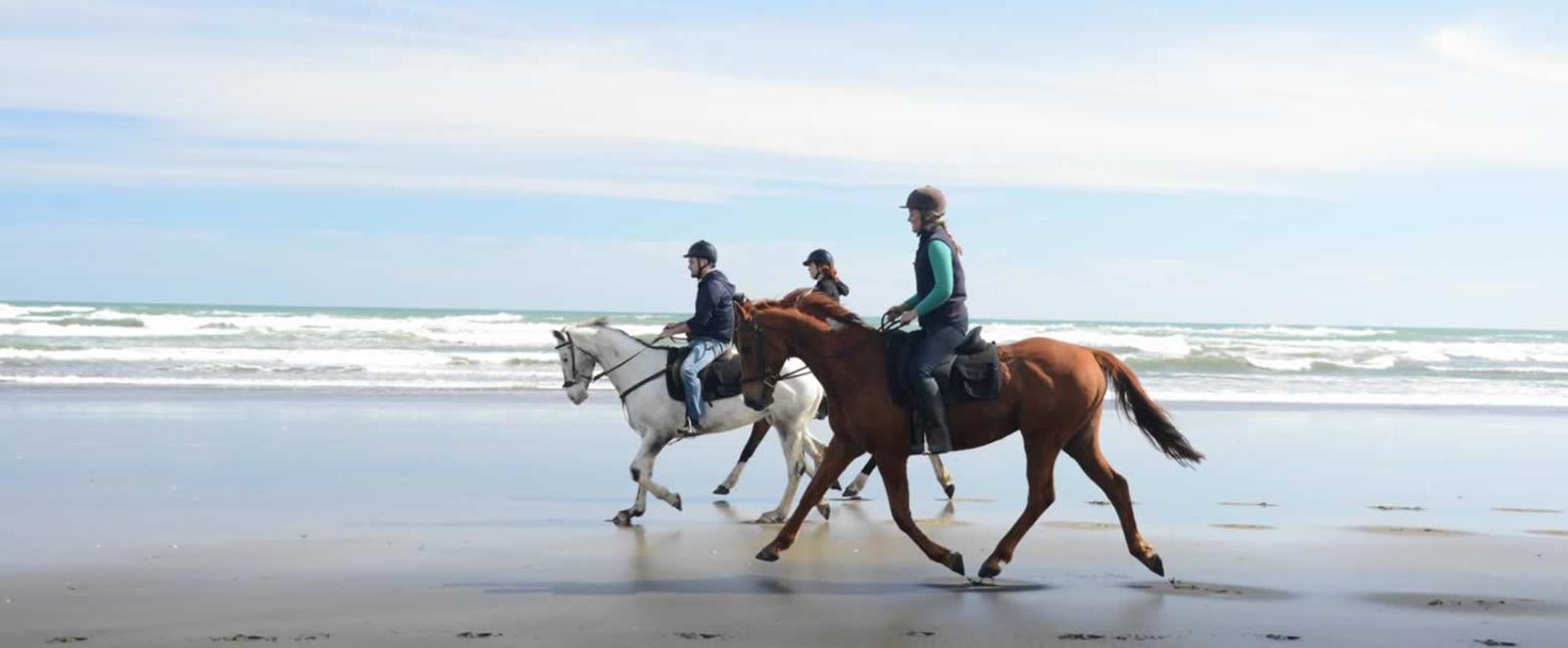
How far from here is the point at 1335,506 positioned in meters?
12.2

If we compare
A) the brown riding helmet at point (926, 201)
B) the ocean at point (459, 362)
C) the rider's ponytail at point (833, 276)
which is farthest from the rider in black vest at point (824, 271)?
the ocean at point (459, 362)

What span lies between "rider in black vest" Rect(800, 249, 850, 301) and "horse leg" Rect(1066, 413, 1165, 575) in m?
2.97

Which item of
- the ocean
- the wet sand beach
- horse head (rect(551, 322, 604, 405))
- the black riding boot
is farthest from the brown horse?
the ocean

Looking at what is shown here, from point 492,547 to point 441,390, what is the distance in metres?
16.3

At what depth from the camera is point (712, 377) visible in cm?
1110

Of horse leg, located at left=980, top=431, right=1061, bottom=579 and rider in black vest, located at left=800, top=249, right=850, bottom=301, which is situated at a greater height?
rider in black vest, located at left=800, top=249, right=850, bottom=301

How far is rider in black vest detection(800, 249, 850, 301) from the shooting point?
11398 millimetres

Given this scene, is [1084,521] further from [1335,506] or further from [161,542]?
[161,542]

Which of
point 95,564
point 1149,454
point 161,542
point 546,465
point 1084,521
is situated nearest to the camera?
point 95,564

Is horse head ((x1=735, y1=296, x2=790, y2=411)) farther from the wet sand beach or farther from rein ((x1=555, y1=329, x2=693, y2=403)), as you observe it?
rein ((x1=555, y1=329, x2=693, y2=403))

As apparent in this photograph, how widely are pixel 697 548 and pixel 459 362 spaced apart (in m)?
25.0

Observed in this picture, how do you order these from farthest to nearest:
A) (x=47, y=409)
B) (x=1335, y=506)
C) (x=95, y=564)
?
(x=47, y=409)
(x=1335, y=506)
(x=95, y=564)

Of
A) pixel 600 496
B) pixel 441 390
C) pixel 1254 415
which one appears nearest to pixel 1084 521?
pixel 600 496

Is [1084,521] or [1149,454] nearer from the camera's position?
[1084,521]
